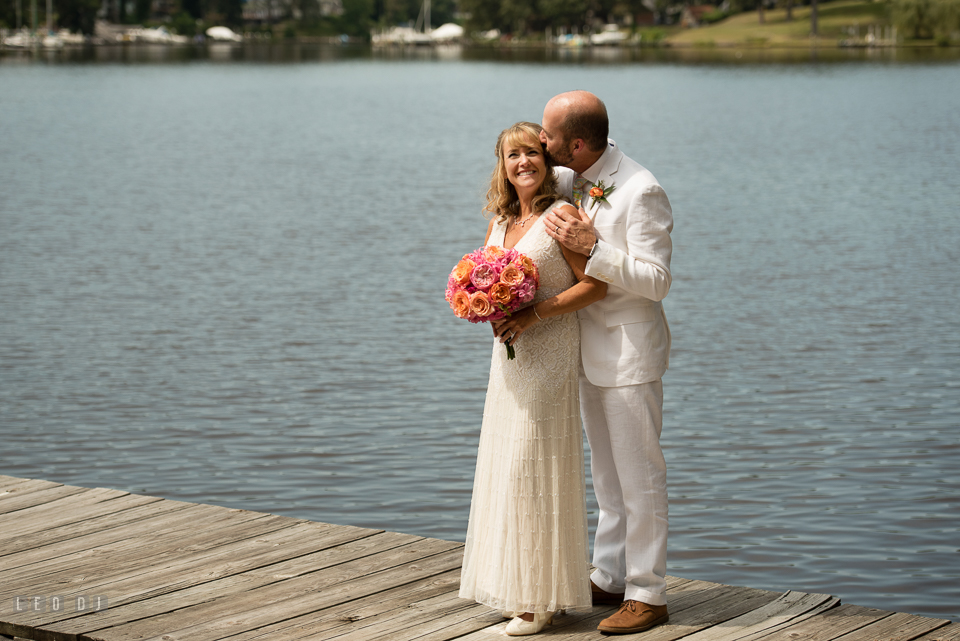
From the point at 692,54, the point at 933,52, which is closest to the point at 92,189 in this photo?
the point at 933,52

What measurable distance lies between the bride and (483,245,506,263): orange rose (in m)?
0.11

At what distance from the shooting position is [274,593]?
509 cm

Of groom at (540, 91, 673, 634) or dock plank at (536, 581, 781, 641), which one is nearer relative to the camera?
groom at (540, 91, 673, 634)

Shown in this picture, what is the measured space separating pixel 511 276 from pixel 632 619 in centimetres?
146

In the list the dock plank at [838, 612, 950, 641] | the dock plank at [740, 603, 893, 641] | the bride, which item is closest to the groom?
the bride

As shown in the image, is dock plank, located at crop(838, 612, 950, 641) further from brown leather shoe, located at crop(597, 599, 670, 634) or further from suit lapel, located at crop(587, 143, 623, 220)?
suit lapel, located at crop(587, 143, 623, 220)

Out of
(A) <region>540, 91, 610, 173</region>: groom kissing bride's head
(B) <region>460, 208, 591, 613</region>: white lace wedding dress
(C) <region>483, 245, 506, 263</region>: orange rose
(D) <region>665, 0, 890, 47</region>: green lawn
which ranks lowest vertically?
(B) <region>460, 208, 591, 613</region>: white lace wedding dress

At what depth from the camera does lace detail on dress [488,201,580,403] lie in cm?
459

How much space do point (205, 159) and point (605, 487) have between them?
28.1m

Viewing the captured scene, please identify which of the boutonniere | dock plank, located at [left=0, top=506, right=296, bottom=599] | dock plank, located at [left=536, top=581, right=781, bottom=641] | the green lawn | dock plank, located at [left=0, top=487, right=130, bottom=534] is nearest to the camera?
the boutonniere

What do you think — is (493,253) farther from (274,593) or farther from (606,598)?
(274,593)

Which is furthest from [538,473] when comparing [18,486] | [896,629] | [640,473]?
[18,486]

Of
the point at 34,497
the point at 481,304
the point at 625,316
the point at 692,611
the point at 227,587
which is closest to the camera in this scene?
the point at 481,304

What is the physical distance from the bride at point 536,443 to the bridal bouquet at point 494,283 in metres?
0.09
